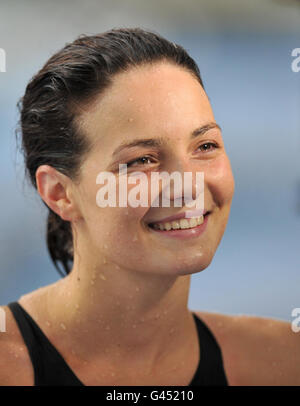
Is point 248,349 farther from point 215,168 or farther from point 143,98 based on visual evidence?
point 143,98

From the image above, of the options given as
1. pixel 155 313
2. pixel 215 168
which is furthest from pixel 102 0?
pixel 155 313

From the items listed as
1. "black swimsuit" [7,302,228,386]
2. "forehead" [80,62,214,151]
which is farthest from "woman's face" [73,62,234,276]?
"black swimsuit" [7,302,228,386]

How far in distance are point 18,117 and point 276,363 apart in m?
0.76

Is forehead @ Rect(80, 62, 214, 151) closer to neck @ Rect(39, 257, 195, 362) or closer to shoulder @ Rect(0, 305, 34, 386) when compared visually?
neck @ Rect(39, 257, 195, 362)

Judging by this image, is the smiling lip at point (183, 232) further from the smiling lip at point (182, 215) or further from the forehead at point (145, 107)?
the forehead at point (145, 107)

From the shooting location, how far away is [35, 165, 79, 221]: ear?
0.97 meters

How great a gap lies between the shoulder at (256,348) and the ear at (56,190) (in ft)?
1.32

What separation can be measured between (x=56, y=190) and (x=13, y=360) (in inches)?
12.8

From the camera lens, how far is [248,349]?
45.3 inches

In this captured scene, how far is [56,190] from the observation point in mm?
990

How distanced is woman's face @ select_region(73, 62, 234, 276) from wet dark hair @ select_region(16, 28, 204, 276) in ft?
0.06

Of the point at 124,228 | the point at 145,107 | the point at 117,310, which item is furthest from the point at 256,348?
the point at 145,107

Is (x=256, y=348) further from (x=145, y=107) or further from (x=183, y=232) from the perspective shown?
(x=145, y=107)

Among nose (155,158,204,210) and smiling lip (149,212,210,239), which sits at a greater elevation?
nose (155,158,204,210)
